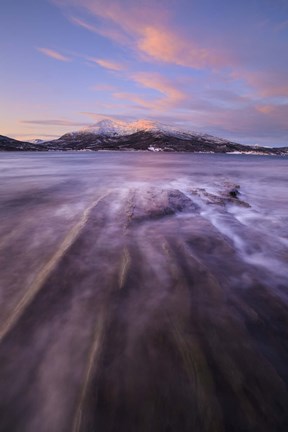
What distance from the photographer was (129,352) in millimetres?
2648

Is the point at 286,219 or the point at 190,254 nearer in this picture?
the point at 190,254

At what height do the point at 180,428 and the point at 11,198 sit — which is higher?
the point at 180,428

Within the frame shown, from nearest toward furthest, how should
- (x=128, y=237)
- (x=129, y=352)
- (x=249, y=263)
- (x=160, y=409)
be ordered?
(x=160, y=409)
(x=129, y=352)
(x=249, y=263)
(x=128, y=237)

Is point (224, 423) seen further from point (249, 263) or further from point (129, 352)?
point (249, 263)

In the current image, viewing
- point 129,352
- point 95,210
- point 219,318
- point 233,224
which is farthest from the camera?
point 95,210

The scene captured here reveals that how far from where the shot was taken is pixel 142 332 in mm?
2920

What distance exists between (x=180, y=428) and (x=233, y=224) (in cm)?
602

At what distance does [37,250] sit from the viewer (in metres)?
5.07

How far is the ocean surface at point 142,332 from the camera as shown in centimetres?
207

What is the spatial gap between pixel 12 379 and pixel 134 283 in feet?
6.35

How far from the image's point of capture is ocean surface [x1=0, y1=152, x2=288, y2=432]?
207 cm

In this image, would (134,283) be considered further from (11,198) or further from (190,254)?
(11,198)

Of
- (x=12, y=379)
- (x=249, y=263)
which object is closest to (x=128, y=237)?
(x=249, y=263)

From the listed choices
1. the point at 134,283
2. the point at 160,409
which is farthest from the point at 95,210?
the point at 160,409
